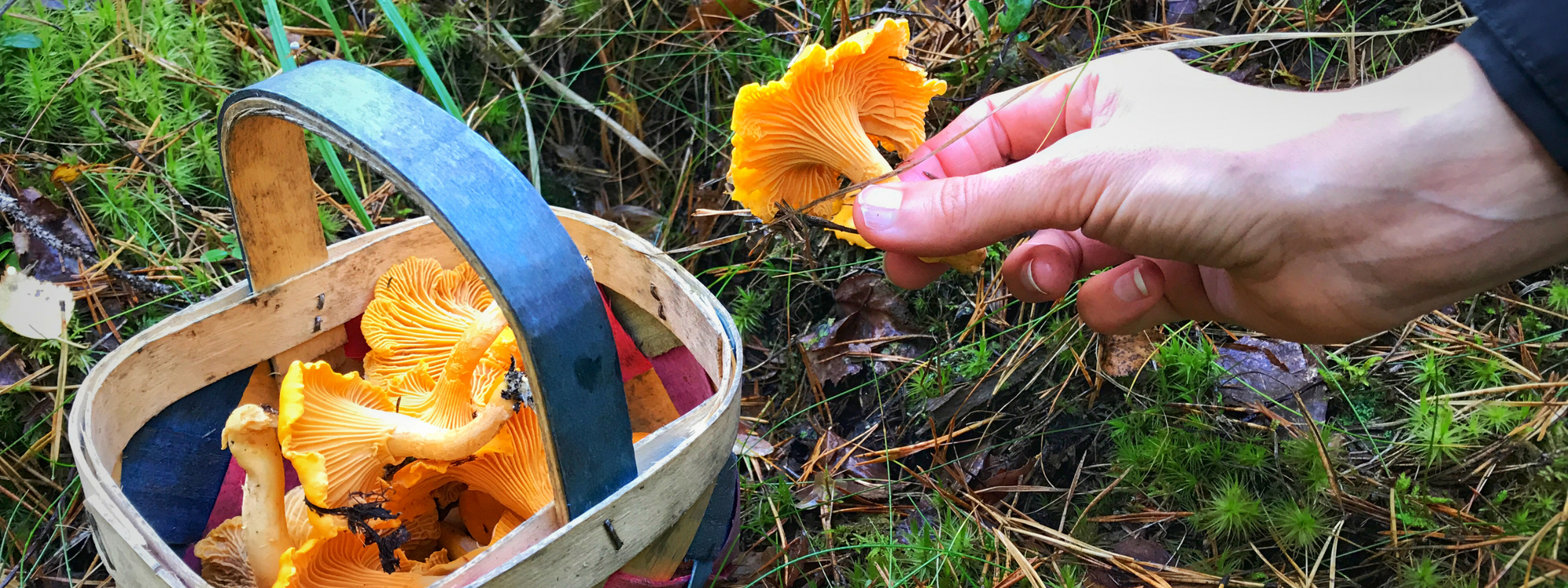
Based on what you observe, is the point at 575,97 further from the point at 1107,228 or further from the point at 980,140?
Result: the point at 1107,228

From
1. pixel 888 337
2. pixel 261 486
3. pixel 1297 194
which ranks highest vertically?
pixel 1297 194

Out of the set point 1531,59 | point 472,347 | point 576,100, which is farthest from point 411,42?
point 1531,59

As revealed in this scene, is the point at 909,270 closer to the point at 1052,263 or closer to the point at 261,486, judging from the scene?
the point at 1052,263

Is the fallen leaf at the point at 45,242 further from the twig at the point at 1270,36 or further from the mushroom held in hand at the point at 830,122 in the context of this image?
the twig at the point at 1270,36

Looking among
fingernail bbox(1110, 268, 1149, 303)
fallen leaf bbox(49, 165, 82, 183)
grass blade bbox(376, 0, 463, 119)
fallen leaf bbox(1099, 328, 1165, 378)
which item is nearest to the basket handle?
grass blade bbox(376, 0, 463, 119)

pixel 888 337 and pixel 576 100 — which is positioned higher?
pixel 576 100

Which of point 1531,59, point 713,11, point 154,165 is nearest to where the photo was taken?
point 1531,59

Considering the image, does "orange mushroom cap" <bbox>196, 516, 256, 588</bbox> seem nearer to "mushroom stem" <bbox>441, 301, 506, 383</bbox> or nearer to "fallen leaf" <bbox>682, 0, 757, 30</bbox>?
"mushroom stem" <bbox>441, 301, 506, 383</bbox>
